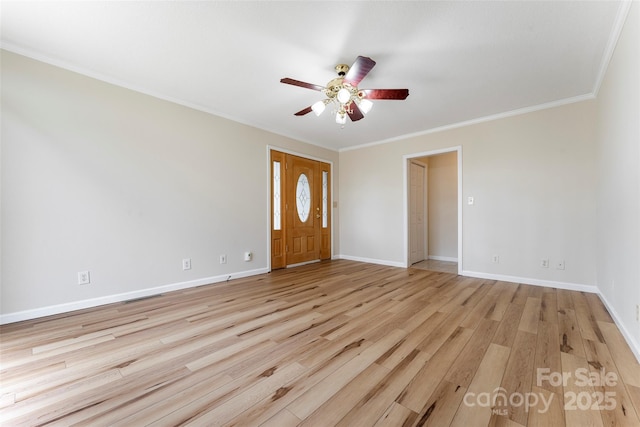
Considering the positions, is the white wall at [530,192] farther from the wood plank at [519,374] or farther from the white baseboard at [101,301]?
the white baseboard at [101,301]

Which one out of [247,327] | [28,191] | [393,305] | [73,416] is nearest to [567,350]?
[393,305]

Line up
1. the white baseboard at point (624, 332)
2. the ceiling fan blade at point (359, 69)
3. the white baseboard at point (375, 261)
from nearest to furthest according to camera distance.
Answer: the white baseboard at point (624, 332)
the ceiling fan blade at point (359, 69)
the white baseboard at point (375, 261)

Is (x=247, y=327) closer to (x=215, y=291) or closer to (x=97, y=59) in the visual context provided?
(x=215, y=291)

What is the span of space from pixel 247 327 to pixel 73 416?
1.17m

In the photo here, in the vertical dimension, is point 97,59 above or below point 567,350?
above

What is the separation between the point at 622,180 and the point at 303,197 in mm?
4241

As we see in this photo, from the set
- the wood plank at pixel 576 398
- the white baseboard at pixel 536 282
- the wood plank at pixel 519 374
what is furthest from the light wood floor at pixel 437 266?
the wood plank at pixel 576 398

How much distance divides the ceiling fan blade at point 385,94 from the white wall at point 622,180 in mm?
1546

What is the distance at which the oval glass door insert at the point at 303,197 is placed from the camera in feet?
16.9

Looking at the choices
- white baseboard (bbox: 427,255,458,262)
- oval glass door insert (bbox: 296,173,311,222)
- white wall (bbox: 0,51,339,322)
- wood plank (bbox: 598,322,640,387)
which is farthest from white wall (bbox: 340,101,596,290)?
white wall (bbox: 0,51,339,322)

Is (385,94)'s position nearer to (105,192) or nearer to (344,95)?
(344,95)

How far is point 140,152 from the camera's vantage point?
124 inches

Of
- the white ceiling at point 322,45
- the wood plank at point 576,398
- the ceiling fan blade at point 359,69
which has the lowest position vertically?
the wood plank at point 576,398

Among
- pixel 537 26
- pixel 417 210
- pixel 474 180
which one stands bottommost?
pixel 417 210
